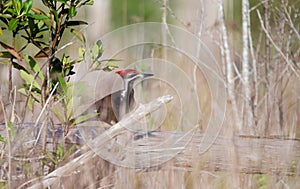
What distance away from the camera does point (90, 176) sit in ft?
7.36

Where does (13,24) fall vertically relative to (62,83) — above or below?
above

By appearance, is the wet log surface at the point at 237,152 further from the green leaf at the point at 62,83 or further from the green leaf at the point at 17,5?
the green leaf at the point at 17,5

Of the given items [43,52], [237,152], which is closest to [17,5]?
[43,52]

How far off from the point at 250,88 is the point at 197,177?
171 centimetres

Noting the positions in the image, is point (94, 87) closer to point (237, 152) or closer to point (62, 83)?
point (62, 83)

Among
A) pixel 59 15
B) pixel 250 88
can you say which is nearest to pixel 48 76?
pixel 59 15

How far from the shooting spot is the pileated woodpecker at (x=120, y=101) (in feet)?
7.33

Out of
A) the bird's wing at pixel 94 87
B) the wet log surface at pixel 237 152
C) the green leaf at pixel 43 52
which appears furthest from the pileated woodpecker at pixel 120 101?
the green leaf at pixel 43 52

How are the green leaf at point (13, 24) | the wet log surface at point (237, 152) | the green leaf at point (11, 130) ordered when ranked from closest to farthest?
the green leaf at point (13, 24), the green leaf at point (11, 130), the wet log surface at point (237, 152)

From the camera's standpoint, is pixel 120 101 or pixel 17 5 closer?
pixel 17 5

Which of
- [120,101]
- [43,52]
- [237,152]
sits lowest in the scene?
[237,152]

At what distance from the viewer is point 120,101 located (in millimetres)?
2264

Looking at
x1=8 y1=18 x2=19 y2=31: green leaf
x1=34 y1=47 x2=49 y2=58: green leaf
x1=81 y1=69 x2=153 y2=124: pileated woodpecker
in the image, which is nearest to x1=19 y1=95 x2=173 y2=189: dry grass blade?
x1=81 y1=69 x2=153 y2=124: pileated woodpecker

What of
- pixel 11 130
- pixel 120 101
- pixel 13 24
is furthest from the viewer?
pixel 120 101
